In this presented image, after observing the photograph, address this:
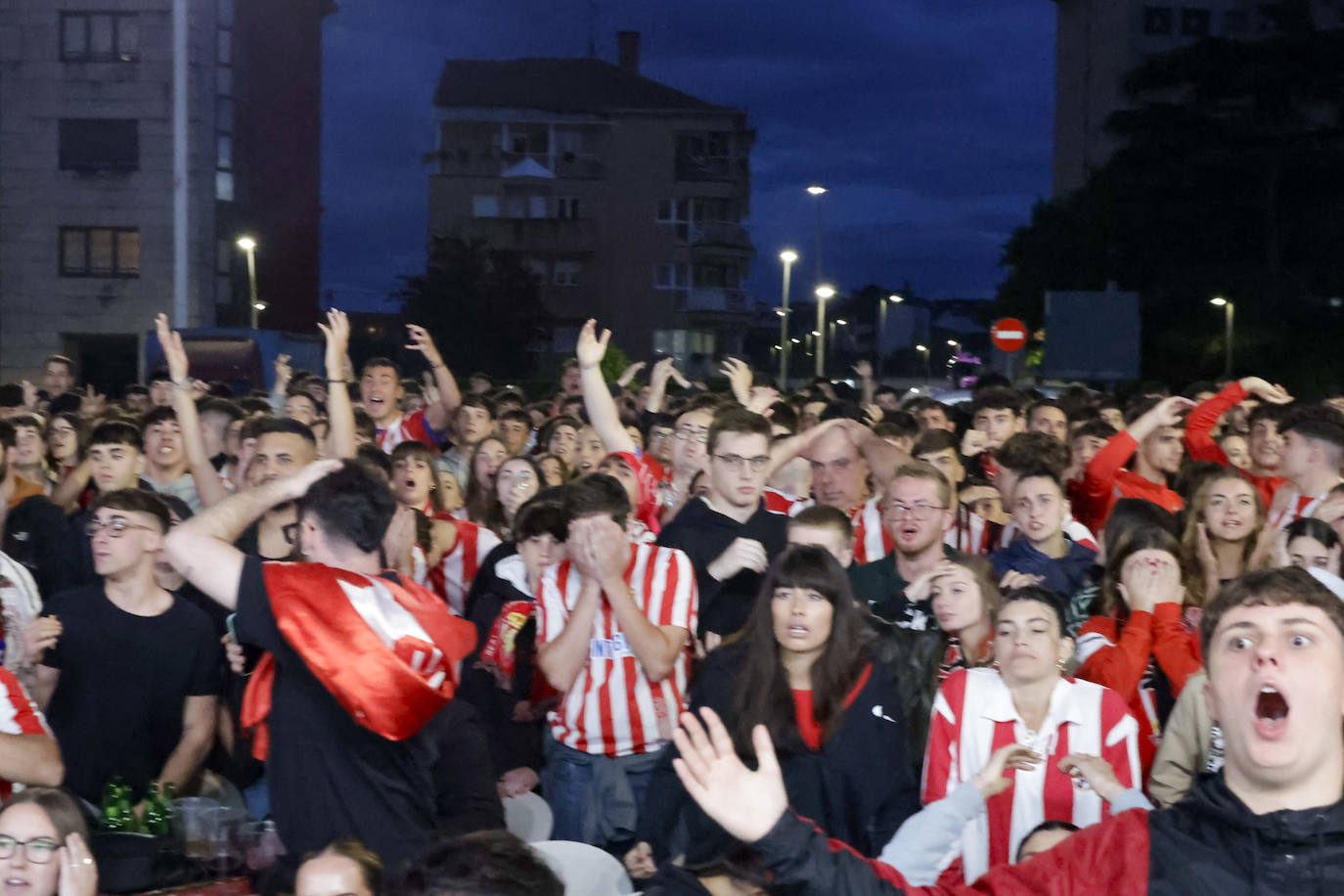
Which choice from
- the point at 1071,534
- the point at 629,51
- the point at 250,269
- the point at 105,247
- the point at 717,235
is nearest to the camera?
the point at 1071,534

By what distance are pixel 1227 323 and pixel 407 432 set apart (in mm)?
33373

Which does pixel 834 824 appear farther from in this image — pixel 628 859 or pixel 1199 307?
pixel 1199 307

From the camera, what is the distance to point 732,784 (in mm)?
2551

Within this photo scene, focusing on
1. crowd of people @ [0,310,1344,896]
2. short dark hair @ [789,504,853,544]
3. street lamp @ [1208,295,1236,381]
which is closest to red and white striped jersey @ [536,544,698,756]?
crowd of people @ [0,310,1344,896]

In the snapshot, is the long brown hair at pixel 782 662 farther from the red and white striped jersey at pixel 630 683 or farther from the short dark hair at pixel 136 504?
the short dark hair at pixel 136 504

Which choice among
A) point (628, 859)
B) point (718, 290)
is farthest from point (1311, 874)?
point (718, 290)

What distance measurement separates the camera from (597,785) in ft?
16.9

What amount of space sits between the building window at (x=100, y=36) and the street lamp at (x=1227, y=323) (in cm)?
2924

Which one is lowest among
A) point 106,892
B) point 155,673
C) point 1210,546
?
point 106,892

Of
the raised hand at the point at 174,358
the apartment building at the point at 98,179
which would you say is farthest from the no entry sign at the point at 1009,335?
the apartment building at the point at 98,179

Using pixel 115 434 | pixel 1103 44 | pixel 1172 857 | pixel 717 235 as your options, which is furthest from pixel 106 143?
pixel 1103 44

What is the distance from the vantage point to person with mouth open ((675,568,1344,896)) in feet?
8.18

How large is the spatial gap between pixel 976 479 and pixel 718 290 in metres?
58.9

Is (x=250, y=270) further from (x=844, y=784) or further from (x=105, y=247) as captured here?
(x=844, y=784)
